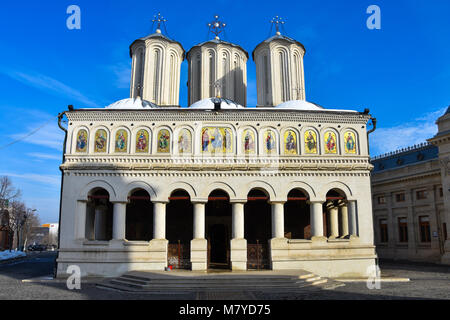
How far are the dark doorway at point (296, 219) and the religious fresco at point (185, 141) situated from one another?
7.34m

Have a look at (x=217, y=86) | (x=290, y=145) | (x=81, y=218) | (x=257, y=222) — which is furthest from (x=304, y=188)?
(x=81, y=218)

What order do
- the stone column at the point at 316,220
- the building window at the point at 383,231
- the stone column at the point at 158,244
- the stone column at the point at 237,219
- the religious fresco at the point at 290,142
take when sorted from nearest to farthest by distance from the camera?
the stone column at the point at 158,244 < the stone column at the point at 237,219 < the stone column at the point at 316,220 < the religious fresco at the point at 290,142 < the building window at the point at 383,231

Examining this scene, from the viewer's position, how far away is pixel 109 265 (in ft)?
56.1

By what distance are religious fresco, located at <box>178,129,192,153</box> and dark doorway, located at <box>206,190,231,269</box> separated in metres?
4.10

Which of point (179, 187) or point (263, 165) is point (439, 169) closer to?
point (263, 165)

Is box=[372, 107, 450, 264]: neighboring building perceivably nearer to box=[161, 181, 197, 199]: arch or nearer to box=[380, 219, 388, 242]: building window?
box=[380, 219, 388, 242]: building window

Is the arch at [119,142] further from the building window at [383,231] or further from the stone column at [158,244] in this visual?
the building window at [383,231]

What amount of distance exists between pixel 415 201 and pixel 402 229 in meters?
2.87

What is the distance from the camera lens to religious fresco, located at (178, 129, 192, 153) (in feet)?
60.8

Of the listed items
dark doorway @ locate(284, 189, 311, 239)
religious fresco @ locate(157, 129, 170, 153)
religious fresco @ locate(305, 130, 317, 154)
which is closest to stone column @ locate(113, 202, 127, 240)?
religious fresco @ locate(157, 129, 170, 153)

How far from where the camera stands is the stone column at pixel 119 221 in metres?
17.6

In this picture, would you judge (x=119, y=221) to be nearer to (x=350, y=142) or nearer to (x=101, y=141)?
(x=101, y=141)

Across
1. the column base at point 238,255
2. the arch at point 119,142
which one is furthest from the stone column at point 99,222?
the column base at point 238,255
